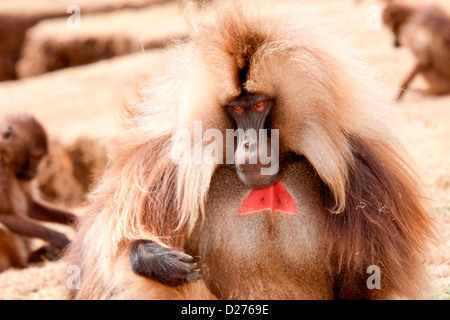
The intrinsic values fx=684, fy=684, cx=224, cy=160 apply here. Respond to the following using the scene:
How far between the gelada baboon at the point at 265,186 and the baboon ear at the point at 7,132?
3.35m

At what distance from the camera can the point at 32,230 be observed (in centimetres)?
566

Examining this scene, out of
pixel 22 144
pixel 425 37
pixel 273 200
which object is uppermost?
pixel 425 37

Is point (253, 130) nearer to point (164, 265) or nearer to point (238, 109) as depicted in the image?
point (238, 109)

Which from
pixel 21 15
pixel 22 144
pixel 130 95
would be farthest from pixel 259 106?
pixel 21 15

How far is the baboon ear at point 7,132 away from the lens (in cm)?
597

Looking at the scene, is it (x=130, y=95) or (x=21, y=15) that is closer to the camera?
(x=130, y=95)

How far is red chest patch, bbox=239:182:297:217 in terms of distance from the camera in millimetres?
2756

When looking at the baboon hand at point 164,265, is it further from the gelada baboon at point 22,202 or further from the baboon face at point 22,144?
the baboon face at point 22,144

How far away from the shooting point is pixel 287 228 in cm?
276

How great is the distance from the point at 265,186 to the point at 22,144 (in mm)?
3819

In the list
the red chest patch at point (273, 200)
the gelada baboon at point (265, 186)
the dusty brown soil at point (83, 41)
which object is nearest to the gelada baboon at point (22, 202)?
the gelada baboon at point (265, 186)

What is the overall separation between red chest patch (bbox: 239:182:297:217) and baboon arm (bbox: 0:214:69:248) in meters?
3.25

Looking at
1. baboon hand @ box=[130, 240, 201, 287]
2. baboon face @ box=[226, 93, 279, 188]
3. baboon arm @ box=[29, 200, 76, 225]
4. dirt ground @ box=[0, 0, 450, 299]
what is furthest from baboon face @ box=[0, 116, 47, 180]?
baboon face @ box=[226, 93, 279, 188]
